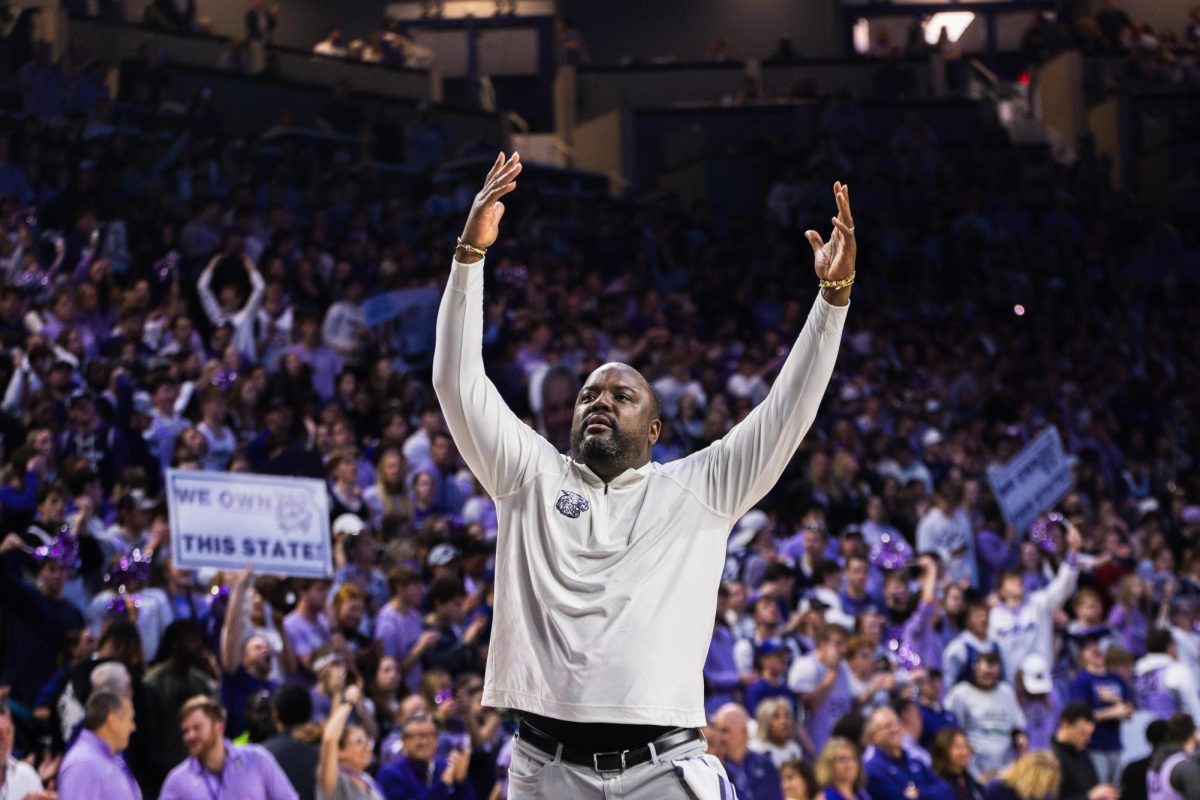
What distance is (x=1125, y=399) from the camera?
1786cm

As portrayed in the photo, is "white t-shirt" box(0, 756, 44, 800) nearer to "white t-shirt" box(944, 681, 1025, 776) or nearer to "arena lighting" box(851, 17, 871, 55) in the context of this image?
"white t-shirt" box(944, 681, 1025, 776)

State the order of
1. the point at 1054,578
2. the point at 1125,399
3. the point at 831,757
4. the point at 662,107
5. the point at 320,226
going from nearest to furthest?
the point at 831,757, the point at 1054,578, the point at 320,226, the point at 1125,399, the point at 662,107

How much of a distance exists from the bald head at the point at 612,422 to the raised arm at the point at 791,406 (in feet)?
0.47

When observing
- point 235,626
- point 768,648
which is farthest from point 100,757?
point 768,648

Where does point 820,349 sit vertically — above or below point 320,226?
below

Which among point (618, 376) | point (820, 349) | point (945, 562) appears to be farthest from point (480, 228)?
point (945, 562)

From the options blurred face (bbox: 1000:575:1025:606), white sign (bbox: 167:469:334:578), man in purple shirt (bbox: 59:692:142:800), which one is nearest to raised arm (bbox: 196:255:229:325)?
white sign (bbox: 167:469:334:578)

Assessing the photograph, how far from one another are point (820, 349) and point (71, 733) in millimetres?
4396

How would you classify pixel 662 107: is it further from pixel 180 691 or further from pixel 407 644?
pixel 180 691

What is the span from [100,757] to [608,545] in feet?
10.8

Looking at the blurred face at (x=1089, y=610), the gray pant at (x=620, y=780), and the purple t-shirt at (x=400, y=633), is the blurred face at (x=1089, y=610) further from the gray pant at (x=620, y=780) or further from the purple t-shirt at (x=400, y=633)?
the gray pant at (x=620, y=780)

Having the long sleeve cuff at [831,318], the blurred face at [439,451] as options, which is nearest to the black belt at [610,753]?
the long sleeve cuff at [831,318]

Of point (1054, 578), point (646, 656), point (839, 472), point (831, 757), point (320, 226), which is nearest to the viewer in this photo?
point (646, 656)

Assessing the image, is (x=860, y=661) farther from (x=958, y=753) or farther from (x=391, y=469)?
(x=391, y=469)
